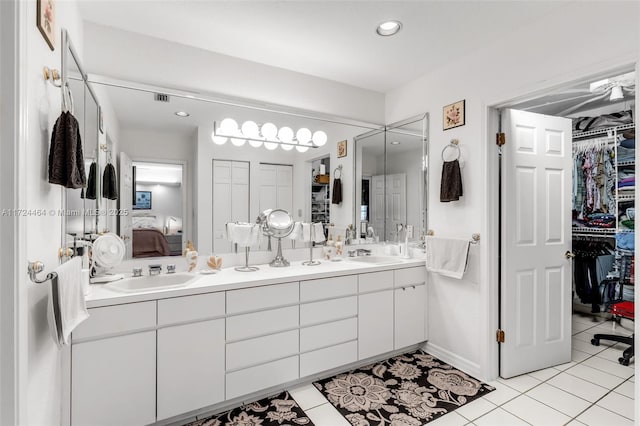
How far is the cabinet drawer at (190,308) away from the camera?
1790 millimetres

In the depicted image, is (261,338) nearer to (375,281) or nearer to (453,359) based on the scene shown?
(375,281)

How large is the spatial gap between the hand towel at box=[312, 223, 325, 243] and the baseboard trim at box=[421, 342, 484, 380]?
1.39 metres

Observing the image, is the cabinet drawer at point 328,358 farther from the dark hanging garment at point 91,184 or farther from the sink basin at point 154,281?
the dark hanging garment at point 91,184

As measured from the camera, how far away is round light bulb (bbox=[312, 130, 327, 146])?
2.95 metres

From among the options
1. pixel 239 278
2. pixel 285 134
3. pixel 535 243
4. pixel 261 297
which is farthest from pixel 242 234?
pixel 535 243

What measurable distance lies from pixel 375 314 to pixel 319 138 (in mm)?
1656

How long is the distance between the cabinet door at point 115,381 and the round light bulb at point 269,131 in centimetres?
171

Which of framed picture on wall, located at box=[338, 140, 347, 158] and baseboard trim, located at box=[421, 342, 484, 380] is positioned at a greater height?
framed picture on wall, located at box=[338, 140, 347, 158]

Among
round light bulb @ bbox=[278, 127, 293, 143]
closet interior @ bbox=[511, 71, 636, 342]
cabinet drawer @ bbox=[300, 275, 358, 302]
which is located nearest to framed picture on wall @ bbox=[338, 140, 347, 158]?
round light bulb @ bbox=[278, 127, 293, 143]

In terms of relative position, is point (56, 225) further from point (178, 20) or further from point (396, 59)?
point (396, 59)

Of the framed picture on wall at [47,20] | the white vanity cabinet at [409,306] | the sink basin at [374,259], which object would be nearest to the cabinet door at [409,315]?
the white vanity cabinet at [409,306]

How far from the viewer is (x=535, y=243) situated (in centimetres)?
249

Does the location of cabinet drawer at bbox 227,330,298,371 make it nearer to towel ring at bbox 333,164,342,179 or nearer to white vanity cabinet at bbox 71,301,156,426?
white vanity cabinet at bbox 71,301,156,426

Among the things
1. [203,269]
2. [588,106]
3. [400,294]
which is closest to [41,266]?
[203,269]
